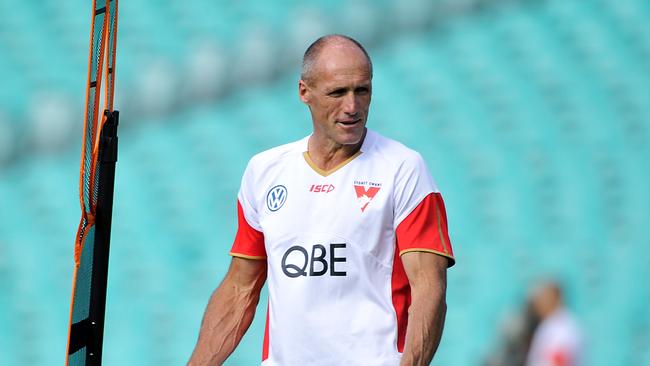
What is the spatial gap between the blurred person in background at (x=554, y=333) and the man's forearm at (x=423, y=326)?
15.5ft

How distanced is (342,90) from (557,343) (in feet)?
16.6

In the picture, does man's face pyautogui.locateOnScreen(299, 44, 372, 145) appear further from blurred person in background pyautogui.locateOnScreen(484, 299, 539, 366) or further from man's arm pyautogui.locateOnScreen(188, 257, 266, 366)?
blurred person in background pyautogui.locateOnScreen(484, 299, 539, 366)

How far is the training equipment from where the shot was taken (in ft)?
10.1

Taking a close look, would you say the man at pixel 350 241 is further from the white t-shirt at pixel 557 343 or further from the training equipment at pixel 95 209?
the white t-shirt at pixel 557 343

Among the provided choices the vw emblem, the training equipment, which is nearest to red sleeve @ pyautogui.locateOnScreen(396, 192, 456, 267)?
the vw emblem

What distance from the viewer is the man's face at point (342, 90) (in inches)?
121

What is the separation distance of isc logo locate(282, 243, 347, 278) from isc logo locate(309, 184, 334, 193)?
17cm

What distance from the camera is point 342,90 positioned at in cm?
308

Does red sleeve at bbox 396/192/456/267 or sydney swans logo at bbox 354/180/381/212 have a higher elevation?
sydney swans logo at bbox 354/180/381/212

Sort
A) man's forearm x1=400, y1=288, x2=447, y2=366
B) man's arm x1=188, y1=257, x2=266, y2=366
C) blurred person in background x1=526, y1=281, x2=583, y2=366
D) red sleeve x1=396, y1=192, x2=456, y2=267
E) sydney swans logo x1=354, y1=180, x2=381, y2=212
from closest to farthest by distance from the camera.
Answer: man's forearm x1=400, y1=288, x2=447, y2=366 → red sleeve x1=396, y1=192, x2=456, y2=267 → sydney swans logo x1=354, y1=180, x2=381, y2=212 → man's arm x1=188, y1=257, x2=266, y2=366 → blurred person in background x1=526, y1=281, x2=583, y2=366

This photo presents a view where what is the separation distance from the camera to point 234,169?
33.3ft

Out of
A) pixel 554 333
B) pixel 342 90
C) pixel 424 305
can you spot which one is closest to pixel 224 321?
pixel 424 305

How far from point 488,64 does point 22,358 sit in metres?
5.39

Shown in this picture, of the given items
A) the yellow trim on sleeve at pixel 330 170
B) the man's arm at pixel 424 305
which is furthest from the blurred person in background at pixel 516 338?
the man's arm at pixel 424 305
